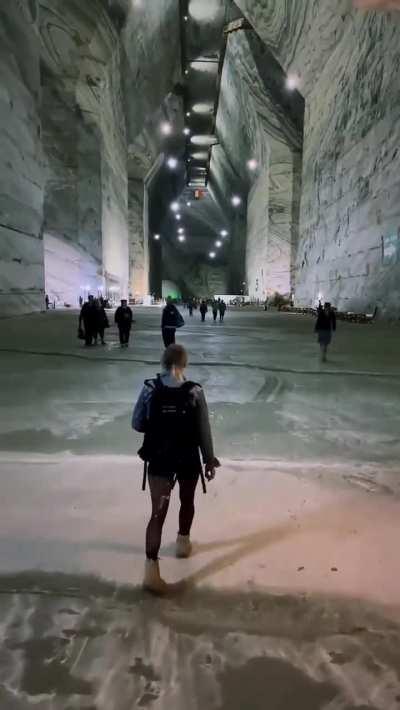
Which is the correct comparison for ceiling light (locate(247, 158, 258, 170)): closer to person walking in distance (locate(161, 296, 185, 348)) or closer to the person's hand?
person walking in distance (locate(161, 296, 185, 348))

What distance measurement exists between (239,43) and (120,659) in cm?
4124

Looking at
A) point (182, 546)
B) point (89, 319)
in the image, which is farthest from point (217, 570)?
point (89, 319)

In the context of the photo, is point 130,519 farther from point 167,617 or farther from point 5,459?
point 5,459

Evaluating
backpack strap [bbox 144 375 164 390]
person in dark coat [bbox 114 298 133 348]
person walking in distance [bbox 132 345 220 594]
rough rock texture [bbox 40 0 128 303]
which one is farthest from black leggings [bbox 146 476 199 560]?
rough rock texture [bbox 40 0 128 303]

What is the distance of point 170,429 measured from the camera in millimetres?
2621

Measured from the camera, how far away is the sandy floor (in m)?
2.04

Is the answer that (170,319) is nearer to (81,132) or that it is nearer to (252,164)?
(81,132)

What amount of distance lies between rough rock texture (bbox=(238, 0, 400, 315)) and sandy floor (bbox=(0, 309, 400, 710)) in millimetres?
17048

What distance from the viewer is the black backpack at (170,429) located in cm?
260

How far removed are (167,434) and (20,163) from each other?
19186 mm

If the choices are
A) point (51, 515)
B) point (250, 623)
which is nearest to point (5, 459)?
point (51, 515)

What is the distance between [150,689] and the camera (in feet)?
6.59

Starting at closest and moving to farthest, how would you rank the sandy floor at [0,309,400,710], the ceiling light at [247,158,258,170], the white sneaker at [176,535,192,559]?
the sandy floor at [0,309,400,710]
the white sneaker at [176,535,192,559]
the ceiling light at [247,158,258,170]

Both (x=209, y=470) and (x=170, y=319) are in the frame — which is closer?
(x=209, y=470)
